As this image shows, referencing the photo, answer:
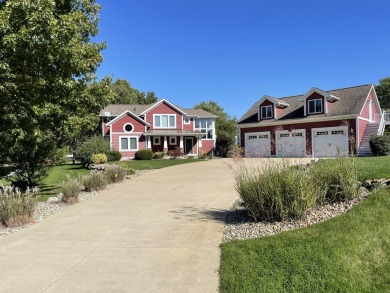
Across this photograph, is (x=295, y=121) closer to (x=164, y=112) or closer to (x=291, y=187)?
(x=164, y=112)

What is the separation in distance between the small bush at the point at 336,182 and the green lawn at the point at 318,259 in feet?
2.89

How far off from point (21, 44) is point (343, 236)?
20.9 feet

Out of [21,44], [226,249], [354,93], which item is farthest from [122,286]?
[354,93]

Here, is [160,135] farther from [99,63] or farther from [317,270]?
[317,270]

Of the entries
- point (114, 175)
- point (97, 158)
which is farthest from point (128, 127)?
point (114, 175)

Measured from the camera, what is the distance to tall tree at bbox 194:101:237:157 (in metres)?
38.4

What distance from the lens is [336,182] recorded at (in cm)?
644

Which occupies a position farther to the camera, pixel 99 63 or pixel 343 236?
pixel 99 63

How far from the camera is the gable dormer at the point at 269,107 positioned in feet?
101

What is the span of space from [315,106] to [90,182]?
73.5ft

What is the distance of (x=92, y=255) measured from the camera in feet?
16.4

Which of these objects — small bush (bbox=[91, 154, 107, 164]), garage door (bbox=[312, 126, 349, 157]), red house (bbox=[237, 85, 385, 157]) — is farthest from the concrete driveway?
garage door (bbox=[312, 126, 349, 157])

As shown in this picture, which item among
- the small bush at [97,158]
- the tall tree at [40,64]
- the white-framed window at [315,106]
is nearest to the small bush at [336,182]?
the tall tree at [40,64]

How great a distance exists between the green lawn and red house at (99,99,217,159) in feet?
100
